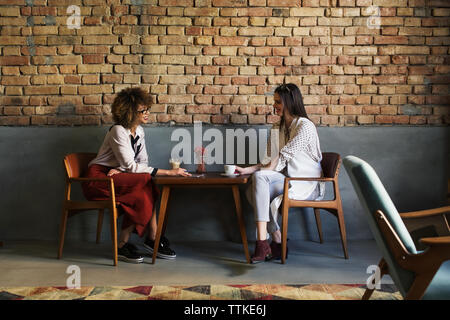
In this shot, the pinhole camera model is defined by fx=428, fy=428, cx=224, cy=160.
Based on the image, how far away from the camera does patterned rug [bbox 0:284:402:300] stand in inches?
94.9

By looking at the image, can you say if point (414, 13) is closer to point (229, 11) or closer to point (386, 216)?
A: point (229, 11)

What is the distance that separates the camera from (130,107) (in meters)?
3.45

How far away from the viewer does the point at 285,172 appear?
3.55 meters

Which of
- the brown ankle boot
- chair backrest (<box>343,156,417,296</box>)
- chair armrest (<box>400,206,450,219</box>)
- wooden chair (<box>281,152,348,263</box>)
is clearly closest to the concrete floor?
the brown ankle boot

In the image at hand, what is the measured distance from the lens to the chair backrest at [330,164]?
3.37 metres

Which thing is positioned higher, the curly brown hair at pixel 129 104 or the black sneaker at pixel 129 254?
the curly brown hair at pixel 129 104

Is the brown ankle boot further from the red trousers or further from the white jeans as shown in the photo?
the red trousers

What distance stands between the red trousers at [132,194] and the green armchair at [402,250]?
1.84 metres

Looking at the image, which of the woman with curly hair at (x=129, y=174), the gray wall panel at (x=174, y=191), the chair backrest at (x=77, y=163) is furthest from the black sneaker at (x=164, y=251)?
the chair backrest at (x=77, y=163)

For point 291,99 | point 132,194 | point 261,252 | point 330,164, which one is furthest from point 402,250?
point 132,194

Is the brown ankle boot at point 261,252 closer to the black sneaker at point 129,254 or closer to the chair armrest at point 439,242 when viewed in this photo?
the black sneaker at point 129,254

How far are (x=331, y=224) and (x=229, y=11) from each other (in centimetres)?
217

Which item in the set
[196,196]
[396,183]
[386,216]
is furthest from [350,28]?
[386,216]

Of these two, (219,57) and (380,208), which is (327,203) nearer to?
(380,208)
